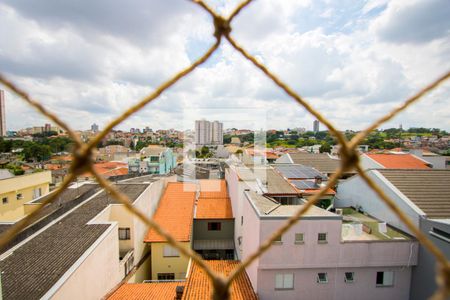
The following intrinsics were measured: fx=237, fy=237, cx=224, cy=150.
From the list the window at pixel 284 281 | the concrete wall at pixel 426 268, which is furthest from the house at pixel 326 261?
the concrete wall at pixel 426 268

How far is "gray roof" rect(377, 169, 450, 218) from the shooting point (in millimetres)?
7070

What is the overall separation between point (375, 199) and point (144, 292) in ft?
29.0

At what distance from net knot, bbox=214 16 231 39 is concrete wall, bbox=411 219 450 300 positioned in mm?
7746

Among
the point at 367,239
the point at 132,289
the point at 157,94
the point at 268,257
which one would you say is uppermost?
the point at 157,94

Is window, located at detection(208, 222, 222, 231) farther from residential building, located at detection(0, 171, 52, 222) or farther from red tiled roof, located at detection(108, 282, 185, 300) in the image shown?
residential building, located at detection(0, 171, 52, 222)

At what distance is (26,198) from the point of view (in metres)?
14.8

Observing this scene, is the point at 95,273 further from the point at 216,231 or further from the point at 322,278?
the point at 216,231

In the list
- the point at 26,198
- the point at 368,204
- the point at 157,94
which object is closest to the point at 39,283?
the point at 157,94

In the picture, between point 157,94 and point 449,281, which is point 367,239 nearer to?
point 449,281

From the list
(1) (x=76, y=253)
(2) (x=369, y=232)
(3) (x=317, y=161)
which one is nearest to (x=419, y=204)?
(2) (x=369, y=232)

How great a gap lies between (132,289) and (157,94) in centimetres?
929

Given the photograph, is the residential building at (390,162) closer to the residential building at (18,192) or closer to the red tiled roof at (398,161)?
the red tiled roof at (398,161)

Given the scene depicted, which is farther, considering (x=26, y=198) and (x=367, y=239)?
(x=26, y=198)

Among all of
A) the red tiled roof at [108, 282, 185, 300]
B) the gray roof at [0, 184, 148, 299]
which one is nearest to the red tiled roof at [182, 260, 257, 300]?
the red tiled roof at [108, 282, 185, 300]
